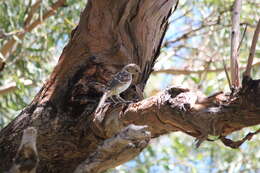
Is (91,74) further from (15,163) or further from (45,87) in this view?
(15,163)

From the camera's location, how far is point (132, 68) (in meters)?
2.72

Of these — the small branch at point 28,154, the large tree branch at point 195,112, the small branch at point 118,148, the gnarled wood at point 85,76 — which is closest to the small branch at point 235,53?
the large tree branch at point 195,112

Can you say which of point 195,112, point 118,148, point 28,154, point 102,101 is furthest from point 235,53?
point 28,154

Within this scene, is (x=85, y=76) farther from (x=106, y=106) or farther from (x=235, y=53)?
(x=235, y=53)

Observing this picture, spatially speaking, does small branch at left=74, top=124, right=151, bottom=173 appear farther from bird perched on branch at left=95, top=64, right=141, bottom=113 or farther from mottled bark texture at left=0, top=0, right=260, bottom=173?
bird perched on branch at left=95, top=64, right=141, bottom=113

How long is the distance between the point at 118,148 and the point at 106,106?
494mm

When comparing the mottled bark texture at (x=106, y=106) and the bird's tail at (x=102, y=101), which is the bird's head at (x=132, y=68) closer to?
the mottled bark texture at (x=106, y=106)

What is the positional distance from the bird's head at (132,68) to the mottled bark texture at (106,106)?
0.19 ft

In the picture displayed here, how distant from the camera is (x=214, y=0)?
15.4 ft

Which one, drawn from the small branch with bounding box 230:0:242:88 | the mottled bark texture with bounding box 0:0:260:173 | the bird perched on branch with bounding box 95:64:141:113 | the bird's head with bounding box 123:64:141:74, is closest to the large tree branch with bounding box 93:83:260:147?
the mottled bark texture with bounding box 0:0:260:173

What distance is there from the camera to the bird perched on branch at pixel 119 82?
2.57 meters

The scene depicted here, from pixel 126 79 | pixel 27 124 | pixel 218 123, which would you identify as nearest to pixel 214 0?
pixel 126 79

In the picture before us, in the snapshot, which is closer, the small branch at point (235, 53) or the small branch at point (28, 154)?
the small branch at point (28, 154)

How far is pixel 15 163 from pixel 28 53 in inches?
108
